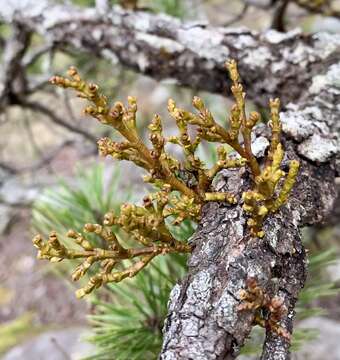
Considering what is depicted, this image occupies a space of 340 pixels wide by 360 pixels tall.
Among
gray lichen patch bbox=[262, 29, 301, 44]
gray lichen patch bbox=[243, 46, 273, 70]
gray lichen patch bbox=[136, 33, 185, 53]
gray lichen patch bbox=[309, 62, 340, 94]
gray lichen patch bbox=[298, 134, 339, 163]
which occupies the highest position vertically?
gray lichen patch bbox=[136, 33, 185, 53]

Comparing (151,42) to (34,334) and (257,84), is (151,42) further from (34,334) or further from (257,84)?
(34,334)

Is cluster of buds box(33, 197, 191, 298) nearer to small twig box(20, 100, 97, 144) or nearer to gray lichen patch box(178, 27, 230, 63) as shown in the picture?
gray lichen patch box(178, 27, 230, 63)

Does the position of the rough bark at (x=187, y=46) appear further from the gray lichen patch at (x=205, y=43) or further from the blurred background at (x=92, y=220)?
the blurred background at (x=92, y=220)

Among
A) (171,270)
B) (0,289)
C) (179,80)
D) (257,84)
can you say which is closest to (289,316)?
(171,270)

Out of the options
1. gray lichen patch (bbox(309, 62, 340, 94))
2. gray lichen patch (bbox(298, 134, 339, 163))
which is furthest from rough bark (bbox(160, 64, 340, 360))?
gray lichen patch (bbox(309, 62, 340, 94))

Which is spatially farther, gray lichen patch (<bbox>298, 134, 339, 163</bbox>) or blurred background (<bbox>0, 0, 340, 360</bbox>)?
blurred background (<bbox>0, 0, 340, 360</bbox>)

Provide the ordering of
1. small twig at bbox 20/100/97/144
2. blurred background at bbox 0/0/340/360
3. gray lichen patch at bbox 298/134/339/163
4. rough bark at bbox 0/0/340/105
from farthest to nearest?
1. small twig at bbox 20/100/97/144
2. rough bark at bbox 0/0/340/105
3. blurred background at bbox 0/0/340/360
4. gray lichen patch at bbox 298/134/339/163

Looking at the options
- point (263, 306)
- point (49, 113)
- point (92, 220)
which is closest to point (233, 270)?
point (263, 306)

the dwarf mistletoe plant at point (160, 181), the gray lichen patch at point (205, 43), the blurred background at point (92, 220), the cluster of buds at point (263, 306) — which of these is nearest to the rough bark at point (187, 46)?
the gray lichen patch at point (205, 43)
